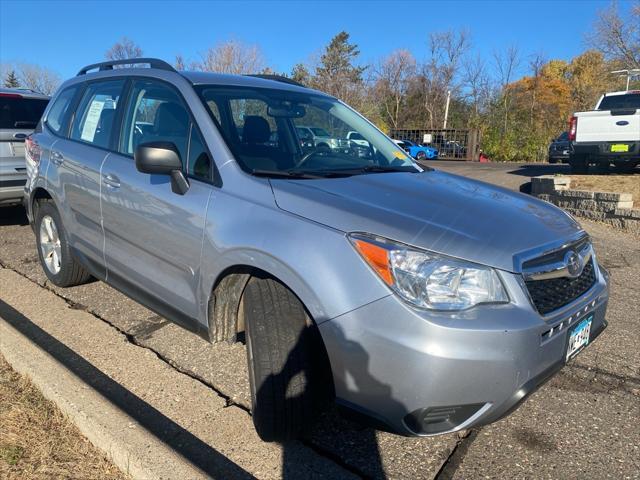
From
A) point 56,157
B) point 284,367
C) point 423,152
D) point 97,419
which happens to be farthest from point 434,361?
point 423,152

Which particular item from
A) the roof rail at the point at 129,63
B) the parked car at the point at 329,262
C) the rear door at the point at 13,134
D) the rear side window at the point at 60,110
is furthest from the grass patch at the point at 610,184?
the rear door at the point at 13,134

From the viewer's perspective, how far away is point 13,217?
7828 millimetres

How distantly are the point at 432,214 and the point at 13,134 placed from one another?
606cm

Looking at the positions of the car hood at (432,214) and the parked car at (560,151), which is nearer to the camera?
the car hood at (432,214)

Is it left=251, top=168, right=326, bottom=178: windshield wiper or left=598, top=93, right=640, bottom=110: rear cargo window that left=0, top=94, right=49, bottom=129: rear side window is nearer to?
left=251, top=168, right=326, bottom=178: windshield wiper

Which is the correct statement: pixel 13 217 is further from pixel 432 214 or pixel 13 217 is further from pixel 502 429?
pixel 502 429

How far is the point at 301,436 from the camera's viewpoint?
8.18 feet

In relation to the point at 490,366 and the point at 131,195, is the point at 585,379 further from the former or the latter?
the point at 131,195

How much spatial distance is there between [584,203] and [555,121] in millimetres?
26013

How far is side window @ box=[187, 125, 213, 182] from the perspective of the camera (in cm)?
280

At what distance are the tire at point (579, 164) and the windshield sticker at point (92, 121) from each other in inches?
387

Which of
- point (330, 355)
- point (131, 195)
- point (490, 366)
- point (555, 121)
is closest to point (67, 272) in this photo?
point (131, 195)

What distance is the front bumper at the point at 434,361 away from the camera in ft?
6.46

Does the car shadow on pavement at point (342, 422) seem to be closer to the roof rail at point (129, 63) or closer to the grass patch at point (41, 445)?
the grass patch at point (41, 445)
